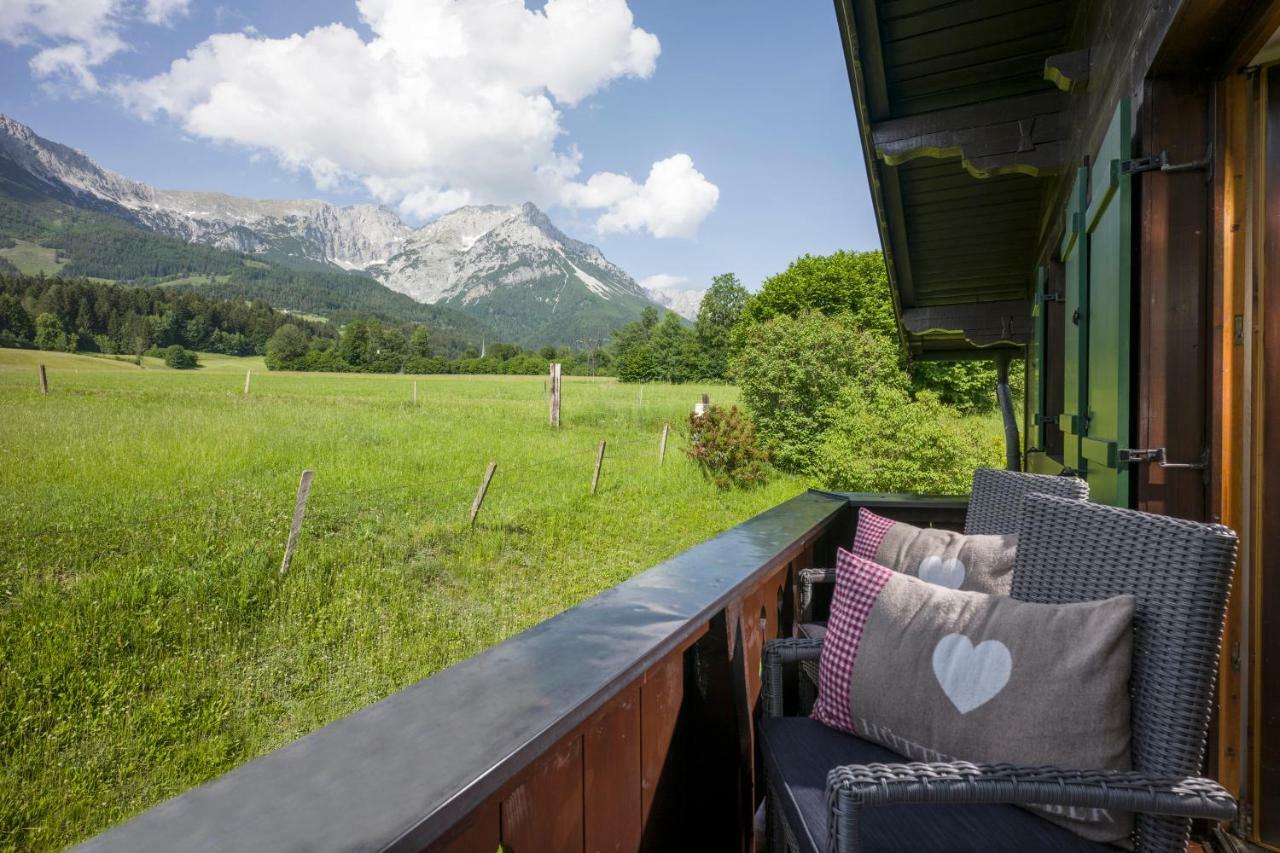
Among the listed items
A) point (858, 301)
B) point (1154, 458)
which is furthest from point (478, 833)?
point (858, 301)

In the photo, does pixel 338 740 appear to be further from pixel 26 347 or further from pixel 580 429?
pixel 580 429

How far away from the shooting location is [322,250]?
15525 cm

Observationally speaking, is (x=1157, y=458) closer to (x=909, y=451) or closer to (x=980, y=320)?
(x=980, y=320)

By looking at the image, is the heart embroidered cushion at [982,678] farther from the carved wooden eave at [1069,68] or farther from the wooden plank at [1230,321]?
the carved wooden eave at [1069,68]

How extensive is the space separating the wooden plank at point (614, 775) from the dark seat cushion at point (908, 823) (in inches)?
9.1

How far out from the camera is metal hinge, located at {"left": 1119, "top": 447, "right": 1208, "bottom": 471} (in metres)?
1.39

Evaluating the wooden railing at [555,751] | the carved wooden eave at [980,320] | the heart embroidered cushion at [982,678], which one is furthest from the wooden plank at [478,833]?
the carved wooden eave at [980,320]

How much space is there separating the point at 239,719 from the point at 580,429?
33.8ft


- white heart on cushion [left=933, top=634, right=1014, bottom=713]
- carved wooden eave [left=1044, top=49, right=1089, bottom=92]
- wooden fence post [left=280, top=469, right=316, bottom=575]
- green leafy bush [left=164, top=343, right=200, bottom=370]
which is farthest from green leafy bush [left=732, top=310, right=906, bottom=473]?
white heart on cushion [left=933, top=634, right=1014, bottom=713]

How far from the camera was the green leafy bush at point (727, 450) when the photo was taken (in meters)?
10.8

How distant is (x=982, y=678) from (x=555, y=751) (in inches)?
25.4

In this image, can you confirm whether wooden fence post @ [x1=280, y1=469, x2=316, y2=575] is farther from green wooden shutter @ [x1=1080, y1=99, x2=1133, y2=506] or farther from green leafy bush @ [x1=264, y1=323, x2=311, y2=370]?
green leafy bush @ [x1=264, y1=323, x2=311, y2=370]

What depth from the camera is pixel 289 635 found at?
4.45m

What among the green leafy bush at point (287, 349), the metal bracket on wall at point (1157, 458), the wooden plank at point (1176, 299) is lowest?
the metal bracket on wall at point (1157, 458)
